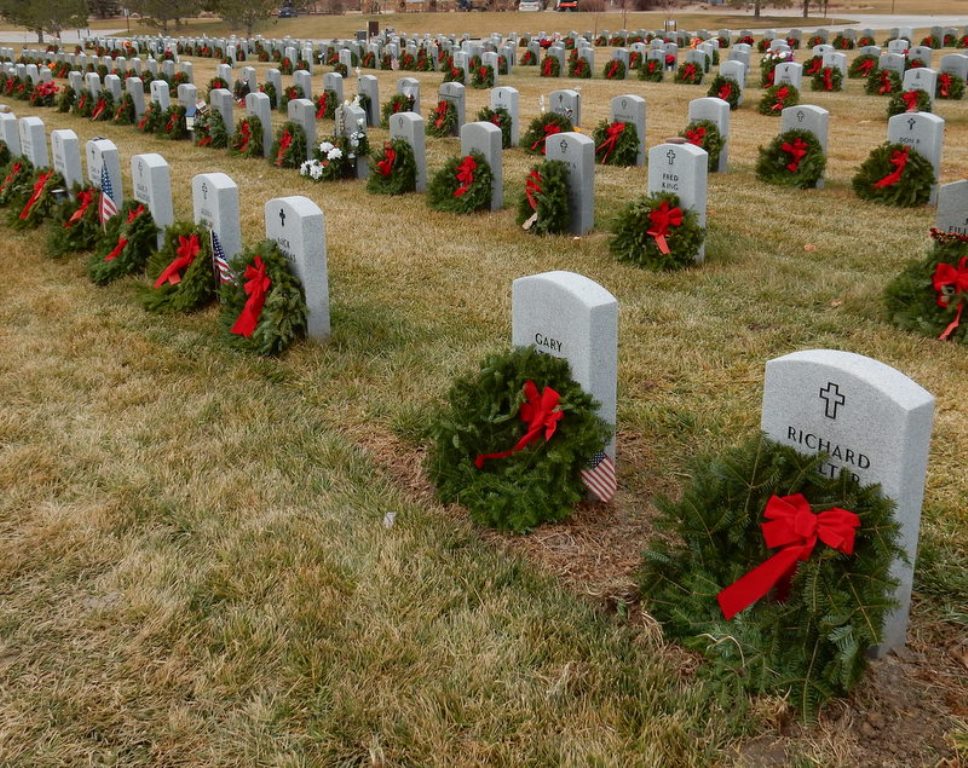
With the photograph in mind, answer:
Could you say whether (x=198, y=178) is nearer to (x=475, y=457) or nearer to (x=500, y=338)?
(x=500, y=338)

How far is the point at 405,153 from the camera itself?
11.9 metres

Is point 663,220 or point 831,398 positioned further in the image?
point 663,220

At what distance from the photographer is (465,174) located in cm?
1075

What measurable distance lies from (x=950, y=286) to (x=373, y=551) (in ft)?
15.1

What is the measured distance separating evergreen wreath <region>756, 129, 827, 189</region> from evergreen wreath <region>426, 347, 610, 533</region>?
27.5ft

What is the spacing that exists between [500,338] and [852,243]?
4.26 m

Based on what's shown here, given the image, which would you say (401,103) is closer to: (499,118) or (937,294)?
(499,118)

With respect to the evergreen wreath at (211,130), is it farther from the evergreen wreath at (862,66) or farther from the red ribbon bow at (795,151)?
the evergreen wreath at (862,66)

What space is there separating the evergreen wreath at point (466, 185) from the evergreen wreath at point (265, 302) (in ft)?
14.7

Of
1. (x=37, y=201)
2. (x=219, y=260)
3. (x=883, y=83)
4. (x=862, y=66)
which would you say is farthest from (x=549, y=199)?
(x=862, y=66)

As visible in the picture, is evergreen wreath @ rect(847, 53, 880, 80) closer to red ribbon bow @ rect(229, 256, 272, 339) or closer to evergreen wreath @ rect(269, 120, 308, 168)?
evergreen wreath @ rect(269, 120, 308, 168)

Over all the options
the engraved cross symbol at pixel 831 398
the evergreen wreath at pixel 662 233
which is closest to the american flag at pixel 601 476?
the engraved cross symbol at pixel 831 398

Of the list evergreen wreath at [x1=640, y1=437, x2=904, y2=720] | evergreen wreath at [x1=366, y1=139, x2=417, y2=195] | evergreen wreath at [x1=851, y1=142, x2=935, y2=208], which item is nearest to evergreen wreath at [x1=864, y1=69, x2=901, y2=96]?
evergreen wreath at [x1=851, y1=142, x2=935, y2=208]

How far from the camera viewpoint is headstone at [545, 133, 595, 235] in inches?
376
